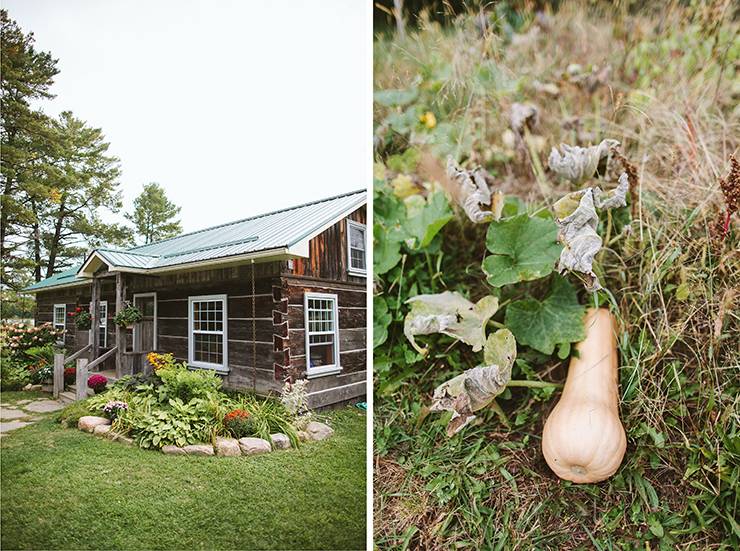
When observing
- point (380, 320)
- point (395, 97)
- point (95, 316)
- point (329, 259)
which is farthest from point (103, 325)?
point (395, 97)

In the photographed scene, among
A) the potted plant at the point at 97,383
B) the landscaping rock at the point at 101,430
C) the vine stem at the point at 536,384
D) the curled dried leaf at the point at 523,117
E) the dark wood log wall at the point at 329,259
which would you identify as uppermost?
the curled dried leaf at the point at 523,117

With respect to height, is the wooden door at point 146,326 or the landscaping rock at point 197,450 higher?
the wooden door at point 146,326

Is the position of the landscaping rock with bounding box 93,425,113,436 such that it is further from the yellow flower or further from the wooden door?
the yellow flower

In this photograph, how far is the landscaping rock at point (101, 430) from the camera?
1035mm

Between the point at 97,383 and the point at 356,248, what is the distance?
0.76 meters

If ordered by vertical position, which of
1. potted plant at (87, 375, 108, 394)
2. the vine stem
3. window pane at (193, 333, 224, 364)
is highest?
window pane at (193, 333, 224, 364)

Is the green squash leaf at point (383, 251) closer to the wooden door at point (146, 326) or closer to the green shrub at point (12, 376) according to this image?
the wooden door at point (146, 326)

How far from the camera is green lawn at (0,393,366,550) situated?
0.99 metres

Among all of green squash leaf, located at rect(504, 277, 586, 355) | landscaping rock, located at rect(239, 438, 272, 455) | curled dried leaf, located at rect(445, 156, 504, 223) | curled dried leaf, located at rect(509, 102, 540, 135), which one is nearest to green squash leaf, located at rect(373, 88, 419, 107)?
curled dried leaf, located at rect(509, 102, 540, 135)

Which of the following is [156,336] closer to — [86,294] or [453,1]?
[86,294]

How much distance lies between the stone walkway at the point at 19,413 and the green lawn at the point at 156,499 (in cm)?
2

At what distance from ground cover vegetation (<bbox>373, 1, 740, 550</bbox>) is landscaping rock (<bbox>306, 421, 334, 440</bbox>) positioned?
5.5 inches

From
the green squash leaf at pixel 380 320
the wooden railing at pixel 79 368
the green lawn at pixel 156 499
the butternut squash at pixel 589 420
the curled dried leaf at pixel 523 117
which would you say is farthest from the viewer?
the curled dried leaf at pixel 523 117

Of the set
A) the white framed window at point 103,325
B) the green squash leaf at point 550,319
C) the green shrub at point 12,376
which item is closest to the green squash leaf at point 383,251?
the green squash leaf at point 550,319
